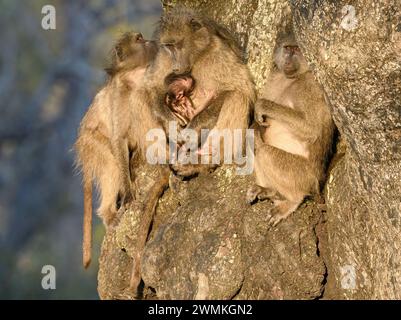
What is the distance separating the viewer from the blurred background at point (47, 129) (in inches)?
606

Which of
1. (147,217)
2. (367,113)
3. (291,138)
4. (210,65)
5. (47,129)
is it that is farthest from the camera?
(47,129)

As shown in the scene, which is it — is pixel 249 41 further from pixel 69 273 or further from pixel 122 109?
pixel 69 273

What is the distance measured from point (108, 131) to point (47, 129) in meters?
10.1

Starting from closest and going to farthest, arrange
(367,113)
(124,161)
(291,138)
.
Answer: (367,113) → (291,138) → (124,161)

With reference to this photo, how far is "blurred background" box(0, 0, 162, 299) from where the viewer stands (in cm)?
1538

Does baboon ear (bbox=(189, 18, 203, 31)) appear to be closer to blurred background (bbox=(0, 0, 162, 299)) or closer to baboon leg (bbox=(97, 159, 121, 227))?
baboon leg (bbox=(97, 159, 121, 227))

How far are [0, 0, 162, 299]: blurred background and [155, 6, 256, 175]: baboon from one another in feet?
31.0

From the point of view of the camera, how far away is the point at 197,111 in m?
5.39

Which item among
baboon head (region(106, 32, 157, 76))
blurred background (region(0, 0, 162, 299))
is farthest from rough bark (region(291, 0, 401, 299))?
blurred background (region(0, 0, 162, 299))

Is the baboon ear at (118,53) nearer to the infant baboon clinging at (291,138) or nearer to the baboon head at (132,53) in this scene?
the baboon head at (132,53)

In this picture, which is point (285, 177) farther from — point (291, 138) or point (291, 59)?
point (291, 59)

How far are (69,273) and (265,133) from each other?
460 inches

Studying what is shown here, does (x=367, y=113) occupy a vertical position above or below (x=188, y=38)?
below

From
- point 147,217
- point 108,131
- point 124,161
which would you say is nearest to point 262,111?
point 147,217
